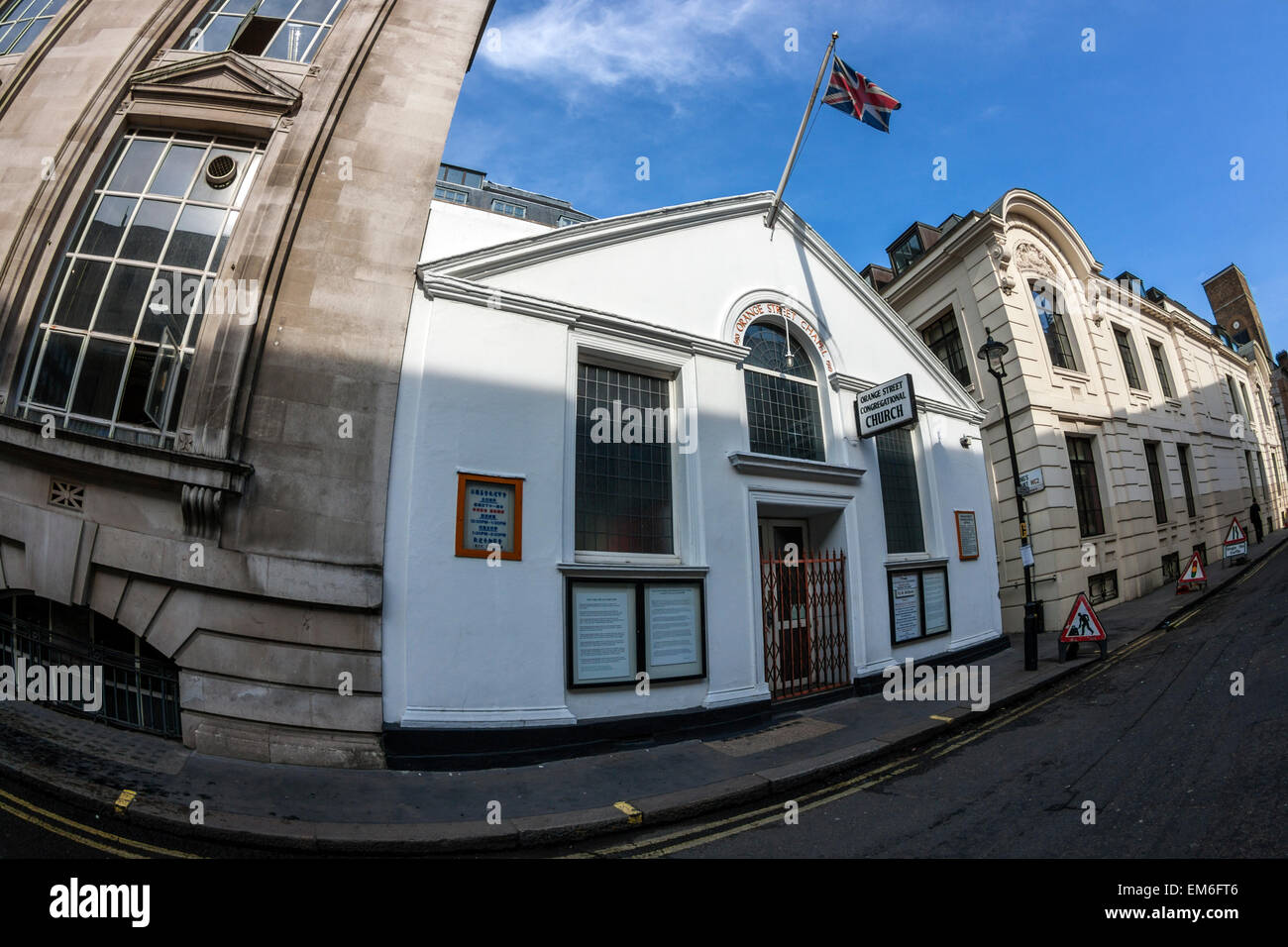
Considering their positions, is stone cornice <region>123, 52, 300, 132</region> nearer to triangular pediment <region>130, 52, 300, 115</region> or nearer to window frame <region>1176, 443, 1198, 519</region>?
triangular pediment <region>130, 52, 300, 115</region>

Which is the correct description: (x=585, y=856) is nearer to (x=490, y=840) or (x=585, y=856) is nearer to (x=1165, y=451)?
(x=490, y=840)

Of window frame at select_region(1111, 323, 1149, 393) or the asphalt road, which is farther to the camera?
window frame at select_region(1111, 323, 1149, 393)

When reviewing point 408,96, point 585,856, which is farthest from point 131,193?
point 585,856

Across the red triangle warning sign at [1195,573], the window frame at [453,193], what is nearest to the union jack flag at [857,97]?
the window frame at [453,193]

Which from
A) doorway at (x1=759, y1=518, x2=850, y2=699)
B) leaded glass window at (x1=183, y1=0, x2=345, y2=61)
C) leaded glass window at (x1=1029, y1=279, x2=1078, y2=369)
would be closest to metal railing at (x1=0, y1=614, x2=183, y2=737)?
doorway at (x1=759, y1=518, x2=850, y2=699)

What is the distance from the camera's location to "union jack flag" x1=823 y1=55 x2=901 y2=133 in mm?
10250

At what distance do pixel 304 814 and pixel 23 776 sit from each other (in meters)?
2.43

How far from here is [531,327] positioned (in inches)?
307

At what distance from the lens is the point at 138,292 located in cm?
740

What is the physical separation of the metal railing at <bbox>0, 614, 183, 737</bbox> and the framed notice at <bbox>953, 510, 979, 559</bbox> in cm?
1373

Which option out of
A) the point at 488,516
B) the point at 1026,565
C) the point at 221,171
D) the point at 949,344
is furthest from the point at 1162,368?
the point at 221,171

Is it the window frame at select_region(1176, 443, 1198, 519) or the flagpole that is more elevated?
the flagpole

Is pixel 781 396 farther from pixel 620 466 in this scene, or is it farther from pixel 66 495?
pixel 66 495

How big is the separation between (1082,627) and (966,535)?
8.83 feet
